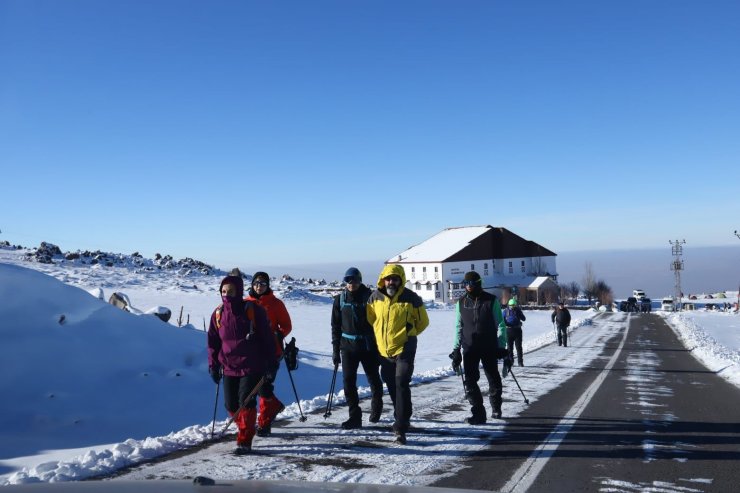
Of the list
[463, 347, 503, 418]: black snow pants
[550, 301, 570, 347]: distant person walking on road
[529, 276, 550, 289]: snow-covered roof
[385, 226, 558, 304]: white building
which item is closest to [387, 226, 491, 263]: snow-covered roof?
[385, 226, 558, 304]: white building

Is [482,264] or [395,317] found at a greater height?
[482,264]

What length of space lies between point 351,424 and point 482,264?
63.5 meters

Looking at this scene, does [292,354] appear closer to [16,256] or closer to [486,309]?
[486,309]

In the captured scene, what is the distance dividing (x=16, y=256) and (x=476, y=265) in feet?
148

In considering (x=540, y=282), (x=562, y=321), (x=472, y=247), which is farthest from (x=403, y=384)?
(x=540, y=282)

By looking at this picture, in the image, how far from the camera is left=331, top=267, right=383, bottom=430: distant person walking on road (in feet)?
25.5

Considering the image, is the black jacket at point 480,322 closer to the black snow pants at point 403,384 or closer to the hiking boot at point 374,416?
the black snow pants at point 403,384

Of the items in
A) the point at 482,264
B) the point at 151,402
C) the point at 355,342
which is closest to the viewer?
the point at 355,342

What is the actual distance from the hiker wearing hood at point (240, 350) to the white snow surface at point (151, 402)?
433 mm

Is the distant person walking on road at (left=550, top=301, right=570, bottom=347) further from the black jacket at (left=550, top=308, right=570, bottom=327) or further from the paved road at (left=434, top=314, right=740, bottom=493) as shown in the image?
the paved road at (left=434, top=314, right=740, bottom=493)

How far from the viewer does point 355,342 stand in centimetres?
777

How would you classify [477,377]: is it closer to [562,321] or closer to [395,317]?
[395,317]

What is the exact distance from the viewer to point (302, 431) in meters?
7.82

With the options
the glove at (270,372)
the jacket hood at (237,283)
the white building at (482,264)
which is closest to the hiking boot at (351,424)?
the glove at (270,372)
